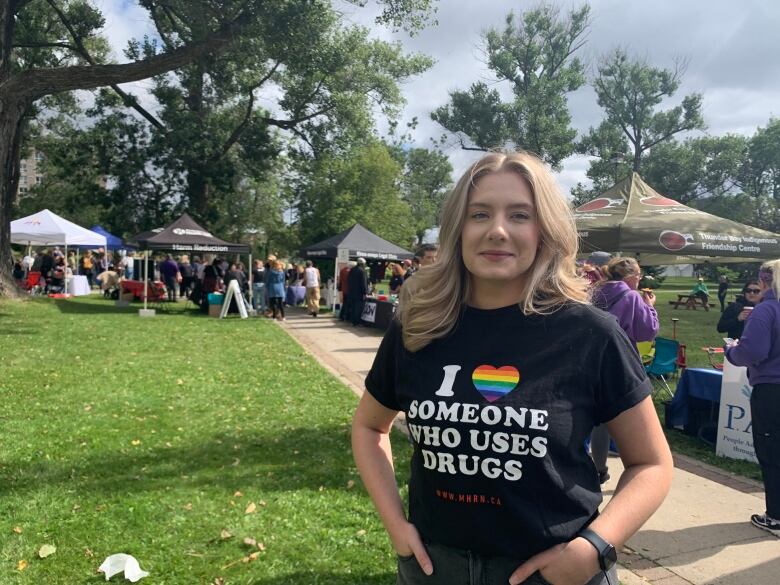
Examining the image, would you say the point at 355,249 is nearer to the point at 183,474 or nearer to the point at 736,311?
the point at 736,311

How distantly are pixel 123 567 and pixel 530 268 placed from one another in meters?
3.14

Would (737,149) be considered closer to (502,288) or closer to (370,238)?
(370,238)

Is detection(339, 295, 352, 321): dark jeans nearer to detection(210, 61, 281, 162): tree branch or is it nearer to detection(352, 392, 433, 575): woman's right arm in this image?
detection(210, 61, 281, 162): tree branch

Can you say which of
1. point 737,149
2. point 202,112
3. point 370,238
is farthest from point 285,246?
point 737,149

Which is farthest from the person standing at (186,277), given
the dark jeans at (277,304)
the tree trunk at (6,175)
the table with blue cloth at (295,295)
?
the dark jeans at (277,304)

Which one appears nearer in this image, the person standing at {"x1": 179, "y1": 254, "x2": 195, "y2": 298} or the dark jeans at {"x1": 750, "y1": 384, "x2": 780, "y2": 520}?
the dark jeans at {"x1": 750, "y1": 384, "x2": 780, "y2": 520}

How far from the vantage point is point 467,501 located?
1452 millimetres

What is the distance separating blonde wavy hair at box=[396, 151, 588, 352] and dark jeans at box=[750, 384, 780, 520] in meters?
3.38

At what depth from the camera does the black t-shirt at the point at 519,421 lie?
1.40 m

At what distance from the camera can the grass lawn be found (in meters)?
3.65

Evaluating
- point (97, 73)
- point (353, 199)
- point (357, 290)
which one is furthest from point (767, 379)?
point (353, 199)

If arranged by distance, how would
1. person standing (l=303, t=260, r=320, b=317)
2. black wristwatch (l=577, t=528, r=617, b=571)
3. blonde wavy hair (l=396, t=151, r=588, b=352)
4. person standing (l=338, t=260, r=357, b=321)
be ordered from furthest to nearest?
person standing (l=303, t=260, r=320, b=317)
person standing (l=338, t=260, r=357, b=321)
blonde wavy hair (l=396, t=151, r=588, b=352)
black wristwatch (l=577, t=528, r=617, b=571)

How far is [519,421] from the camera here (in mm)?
1401

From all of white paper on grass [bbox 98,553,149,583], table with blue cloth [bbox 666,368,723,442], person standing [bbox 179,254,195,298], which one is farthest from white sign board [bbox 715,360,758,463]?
person standing [bbox 179,254,195,298]
